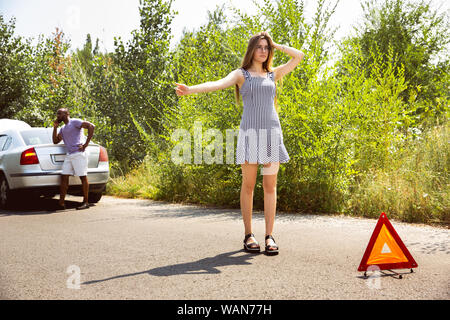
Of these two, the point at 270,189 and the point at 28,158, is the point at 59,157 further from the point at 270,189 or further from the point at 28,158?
the point at 270,189

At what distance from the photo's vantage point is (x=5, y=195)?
28.1 ft

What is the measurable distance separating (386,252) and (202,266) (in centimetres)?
164

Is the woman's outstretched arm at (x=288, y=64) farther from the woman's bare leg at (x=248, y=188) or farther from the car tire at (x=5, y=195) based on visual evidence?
the car tire at (x=5, y=195)

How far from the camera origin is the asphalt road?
3.41 metres

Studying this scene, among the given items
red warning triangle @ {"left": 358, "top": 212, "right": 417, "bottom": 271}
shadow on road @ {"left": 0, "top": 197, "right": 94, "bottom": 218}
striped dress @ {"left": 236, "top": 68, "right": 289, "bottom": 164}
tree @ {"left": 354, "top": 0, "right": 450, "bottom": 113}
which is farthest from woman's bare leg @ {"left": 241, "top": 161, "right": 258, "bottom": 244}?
tree @ {"left": 354, "top": 0, "right": 450, "bottom": 113}

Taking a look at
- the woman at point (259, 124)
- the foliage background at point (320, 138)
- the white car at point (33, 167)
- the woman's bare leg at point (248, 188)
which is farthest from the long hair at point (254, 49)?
the white car at point (33, 167)

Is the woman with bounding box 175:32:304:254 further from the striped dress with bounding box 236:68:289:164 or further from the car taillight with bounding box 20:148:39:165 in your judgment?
the car taillight with bounding box 20:148:39:165

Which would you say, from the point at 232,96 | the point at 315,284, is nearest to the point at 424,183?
the point at 232,96

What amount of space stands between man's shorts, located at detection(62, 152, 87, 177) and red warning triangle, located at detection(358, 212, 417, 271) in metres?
6.15

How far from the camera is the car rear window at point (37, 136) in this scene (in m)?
8.79

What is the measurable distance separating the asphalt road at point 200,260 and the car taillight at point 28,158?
4.37 feet

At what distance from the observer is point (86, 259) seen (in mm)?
4492

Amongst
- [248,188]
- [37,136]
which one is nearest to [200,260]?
[248,188]

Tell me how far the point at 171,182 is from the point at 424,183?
16.9ft
